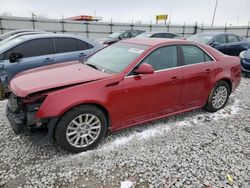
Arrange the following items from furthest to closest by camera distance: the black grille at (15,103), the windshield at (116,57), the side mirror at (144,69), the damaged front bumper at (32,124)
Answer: the windshield at (116,57), the side mirror at (144,69), the black grille at (15,103), the damaged front bumper at (32,124)

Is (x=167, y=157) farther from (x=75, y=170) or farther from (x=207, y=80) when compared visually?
(x=207, y=80)

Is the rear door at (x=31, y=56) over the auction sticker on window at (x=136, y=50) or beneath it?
beneath

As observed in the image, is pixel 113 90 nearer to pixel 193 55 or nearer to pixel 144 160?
pixel 144 160

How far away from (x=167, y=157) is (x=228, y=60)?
8.76ft

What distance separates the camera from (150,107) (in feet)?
11.2

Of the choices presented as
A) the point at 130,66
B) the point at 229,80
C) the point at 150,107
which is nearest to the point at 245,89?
the point at 229,80

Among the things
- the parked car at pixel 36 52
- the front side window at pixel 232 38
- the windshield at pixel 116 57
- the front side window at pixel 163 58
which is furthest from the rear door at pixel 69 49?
the front side window at pixel 232 38

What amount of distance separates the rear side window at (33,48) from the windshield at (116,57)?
6.58ft

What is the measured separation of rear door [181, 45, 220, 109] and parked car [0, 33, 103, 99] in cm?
238

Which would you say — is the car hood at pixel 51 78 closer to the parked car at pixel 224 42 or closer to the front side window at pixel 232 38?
the parked car at pixel 224 42

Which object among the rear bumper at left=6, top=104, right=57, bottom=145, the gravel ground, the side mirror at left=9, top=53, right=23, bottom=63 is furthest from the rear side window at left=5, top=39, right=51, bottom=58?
the rear bumper at left=6, top=104, right=57, bottom=145

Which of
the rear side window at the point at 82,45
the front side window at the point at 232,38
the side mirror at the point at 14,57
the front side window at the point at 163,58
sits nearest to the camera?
the front side window at the point at 163,58

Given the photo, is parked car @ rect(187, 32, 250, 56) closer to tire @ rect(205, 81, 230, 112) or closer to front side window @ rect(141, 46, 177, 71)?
tire @ rect(205, 81, 230, 112)

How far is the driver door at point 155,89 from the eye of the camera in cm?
315
